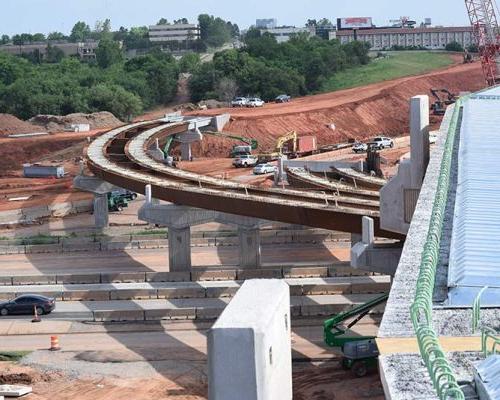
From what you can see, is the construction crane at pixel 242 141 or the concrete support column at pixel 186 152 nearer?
the concrete support column at pixel 186 152

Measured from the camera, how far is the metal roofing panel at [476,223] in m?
11.7

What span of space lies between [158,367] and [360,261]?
6.66m

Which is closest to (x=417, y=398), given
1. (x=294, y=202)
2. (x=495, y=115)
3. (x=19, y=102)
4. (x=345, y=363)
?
(x=345, y=363)

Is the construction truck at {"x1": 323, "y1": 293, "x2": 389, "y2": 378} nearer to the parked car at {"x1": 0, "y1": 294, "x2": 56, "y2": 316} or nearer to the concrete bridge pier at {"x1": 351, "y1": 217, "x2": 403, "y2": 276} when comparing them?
the concrete bridge pier at {"x1": 351, "y1": 217, "x2": 403, "y2": 276}

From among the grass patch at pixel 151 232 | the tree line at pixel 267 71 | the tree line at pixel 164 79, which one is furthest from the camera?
the tree line at pixel 267 71

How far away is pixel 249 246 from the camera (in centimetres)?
4491

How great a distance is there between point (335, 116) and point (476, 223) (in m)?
93.0

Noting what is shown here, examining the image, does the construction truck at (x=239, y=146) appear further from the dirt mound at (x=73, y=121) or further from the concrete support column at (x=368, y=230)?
the concrete support column at (x=368, y=230)

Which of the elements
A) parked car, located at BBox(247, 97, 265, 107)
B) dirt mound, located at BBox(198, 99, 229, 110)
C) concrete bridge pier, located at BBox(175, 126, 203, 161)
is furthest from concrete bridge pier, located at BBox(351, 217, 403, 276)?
dirt mound, located at BBox(198, 99, 229, 110)

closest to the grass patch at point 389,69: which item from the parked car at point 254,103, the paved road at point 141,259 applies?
the parked car at point 254,103

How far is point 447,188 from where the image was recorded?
19.1 metres

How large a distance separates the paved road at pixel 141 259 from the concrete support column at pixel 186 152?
1358 inches

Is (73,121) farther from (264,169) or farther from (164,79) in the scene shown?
(264,169)

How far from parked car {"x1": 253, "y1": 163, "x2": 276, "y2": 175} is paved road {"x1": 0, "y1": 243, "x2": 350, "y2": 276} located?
877 inches
